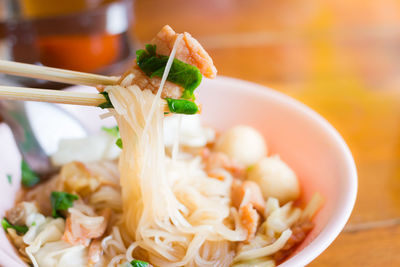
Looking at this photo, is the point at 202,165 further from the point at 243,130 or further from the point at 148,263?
the point at 148,263

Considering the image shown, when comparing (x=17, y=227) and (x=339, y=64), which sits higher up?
(x=339, y=64)

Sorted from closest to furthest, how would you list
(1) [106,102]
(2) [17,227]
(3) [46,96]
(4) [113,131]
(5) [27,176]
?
1. (3) [46,96]
2. (1) [106,102]
3. (2) [17,227]
4. (5) [27,176]
5. (4) [113,131]

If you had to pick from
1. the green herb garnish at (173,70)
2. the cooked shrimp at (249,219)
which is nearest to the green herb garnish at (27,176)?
the green herb garnish at (173,70)

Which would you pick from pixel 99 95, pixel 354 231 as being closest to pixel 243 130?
pixel 354 231

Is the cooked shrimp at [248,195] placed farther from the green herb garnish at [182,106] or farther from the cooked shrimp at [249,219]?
the green herb garnish at [182,106]

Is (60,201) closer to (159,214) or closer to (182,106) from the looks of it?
(159,214)

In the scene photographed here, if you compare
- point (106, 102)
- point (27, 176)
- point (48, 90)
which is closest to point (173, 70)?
point (106, 102)

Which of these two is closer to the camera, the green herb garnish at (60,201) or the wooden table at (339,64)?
the green herb garnish at (60,201)
